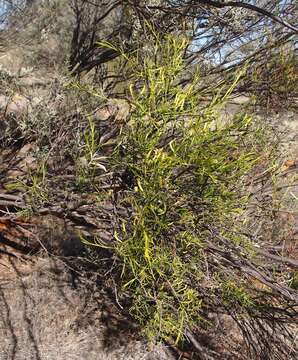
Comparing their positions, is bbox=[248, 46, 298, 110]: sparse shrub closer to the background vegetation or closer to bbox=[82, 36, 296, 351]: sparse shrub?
the background vegetation

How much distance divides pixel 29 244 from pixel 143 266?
212cm

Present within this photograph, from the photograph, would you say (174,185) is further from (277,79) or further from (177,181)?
(277,79)

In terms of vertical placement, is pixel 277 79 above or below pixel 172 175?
above

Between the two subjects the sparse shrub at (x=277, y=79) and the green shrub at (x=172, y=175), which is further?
the sparse shrub at (x=277, y=79)

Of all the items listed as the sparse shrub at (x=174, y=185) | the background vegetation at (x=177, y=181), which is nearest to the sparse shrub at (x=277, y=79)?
the background vegetation at (x=177, y=181)

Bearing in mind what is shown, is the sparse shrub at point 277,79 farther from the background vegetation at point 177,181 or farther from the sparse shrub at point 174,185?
the sparse shrub at point 174,185

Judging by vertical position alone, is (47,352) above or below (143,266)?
below

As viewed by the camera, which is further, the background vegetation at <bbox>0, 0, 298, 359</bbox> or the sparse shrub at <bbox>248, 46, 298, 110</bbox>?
the sparse shrub at <bbox>248, 46, 298, 110</bbox>

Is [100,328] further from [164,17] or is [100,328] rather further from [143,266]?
[164,17]

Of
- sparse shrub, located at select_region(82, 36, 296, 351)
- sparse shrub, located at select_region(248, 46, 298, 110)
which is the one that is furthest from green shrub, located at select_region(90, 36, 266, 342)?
sparse shrub, located at select_region(248, 46, 298, 110)

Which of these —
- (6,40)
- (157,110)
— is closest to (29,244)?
(157,110)

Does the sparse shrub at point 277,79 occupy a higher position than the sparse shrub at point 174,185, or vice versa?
the sparse shrub at point 277,79

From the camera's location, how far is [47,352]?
12.1 feet

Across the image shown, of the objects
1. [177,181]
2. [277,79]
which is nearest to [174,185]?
[177,181]
